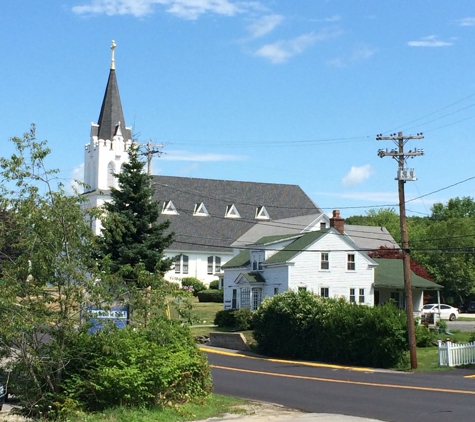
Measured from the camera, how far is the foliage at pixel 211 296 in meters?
70.9

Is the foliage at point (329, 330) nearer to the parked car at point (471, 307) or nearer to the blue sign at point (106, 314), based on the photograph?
the blue sign at point (106, 314)

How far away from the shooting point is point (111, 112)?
282 ft

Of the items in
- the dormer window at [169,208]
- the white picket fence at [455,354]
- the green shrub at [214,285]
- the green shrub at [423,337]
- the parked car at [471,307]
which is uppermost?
the dormer window at [169,208]

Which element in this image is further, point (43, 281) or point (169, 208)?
point (169, 208)

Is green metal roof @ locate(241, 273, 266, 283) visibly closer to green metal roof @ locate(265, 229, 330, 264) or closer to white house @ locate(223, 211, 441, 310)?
white house @ locate(223, 211, 441, 310)

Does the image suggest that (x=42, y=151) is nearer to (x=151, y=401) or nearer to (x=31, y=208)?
(x=31, y=208)

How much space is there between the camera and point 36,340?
1717cm

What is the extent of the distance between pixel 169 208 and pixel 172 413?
66280 millimetres

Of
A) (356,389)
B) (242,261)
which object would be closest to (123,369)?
(356,389)

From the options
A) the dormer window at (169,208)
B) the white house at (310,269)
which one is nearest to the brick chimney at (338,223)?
the white house at (310,269)

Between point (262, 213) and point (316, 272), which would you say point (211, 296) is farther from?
point (262, 213)

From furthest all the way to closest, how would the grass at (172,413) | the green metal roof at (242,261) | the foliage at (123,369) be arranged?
the green metal roof at (242,261) < the foliage at (123,369) < the grass at (172,413)

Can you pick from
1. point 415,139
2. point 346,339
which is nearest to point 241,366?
point 346,339

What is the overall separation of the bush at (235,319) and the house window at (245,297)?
4154 millimetres
